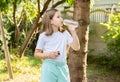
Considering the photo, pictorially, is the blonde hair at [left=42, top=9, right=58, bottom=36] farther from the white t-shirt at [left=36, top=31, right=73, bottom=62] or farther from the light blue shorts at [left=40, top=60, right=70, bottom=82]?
the light blue shorts at [left=40, top=60, right=70, bottom=82]

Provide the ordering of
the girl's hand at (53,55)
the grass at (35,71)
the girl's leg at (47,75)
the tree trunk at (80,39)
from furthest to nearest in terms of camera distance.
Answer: the grass at (35,71)
the tree trunk at (80,39)
the girl's leg at (47,75)
the girl's hand at (53,55)

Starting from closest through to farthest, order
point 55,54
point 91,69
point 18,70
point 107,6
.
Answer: point 55,54 → point 18,70 → point 91,69 → point 107,6

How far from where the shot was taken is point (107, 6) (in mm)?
18172

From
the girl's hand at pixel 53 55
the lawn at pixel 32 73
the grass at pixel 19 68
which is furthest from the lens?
the grass at pixel 19 68

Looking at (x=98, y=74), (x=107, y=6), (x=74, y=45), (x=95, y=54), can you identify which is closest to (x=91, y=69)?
(x=98, y=74)

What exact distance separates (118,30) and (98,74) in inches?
60.7

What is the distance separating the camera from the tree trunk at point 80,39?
199 inches

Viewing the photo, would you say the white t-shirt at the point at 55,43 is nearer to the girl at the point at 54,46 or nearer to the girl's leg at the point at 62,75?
the girl at the point at 54,46

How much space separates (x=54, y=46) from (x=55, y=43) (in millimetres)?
39

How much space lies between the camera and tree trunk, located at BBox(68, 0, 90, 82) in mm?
5059

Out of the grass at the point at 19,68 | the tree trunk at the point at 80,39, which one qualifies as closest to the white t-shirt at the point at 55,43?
the tree trunk at the point at 80,39

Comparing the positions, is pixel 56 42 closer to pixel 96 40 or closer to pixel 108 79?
pixel 108 79

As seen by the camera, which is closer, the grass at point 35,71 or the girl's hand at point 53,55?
the girl's hand at point 53,55

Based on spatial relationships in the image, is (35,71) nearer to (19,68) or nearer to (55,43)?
(19,68)
